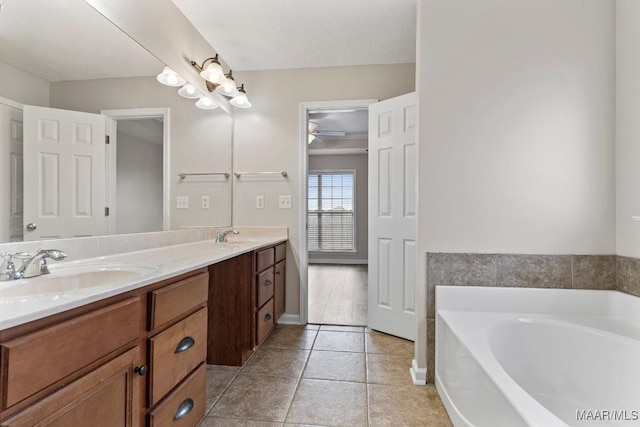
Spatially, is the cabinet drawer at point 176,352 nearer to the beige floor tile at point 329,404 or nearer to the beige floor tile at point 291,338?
the beige floor tile at point 329,404

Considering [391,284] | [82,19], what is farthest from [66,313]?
[391,284]

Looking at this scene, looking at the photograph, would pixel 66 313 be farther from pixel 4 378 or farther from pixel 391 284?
pixel 391 284

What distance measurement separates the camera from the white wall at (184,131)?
4.72 ft

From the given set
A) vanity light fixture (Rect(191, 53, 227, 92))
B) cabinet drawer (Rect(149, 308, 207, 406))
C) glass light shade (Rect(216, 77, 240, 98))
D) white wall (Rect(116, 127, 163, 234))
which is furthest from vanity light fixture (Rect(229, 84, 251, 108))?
cabinet drawer (Rect(149, 308, 207, 406))

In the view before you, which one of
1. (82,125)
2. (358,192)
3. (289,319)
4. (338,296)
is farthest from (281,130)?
(358,192)

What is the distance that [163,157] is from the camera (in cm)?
204

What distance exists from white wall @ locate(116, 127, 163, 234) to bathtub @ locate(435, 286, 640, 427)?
176 cm

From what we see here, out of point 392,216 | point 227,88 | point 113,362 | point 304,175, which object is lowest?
point 113,362

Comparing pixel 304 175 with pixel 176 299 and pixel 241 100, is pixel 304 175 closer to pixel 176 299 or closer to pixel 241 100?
pixel 241 100

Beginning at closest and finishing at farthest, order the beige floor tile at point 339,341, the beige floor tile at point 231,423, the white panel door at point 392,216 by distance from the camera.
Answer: the beige floor tile at point 231,423 → the beige floor tile at point 339,341 → the white panel door at point 392,216

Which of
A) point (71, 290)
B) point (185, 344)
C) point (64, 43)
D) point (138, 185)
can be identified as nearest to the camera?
point (71, 290)

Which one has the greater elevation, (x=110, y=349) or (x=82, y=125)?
(x=82, y=125)

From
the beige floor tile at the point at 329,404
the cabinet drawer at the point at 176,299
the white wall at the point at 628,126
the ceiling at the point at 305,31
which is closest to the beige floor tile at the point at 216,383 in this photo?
the beige floor tile at the point at 329,404

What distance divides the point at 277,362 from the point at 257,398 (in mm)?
404
